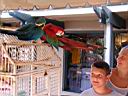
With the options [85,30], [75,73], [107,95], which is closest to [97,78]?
[107,95]

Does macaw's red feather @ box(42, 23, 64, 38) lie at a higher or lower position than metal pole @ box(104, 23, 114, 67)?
higher

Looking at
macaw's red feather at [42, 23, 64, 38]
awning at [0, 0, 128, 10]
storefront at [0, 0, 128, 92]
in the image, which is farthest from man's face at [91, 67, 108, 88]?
awning at [0, 0, 128, 10]

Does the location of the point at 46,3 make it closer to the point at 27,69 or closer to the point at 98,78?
the point at 27,69

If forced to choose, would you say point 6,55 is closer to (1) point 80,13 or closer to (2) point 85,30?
(1) point 80,13

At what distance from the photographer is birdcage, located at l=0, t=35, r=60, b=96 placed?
3250 millimetres

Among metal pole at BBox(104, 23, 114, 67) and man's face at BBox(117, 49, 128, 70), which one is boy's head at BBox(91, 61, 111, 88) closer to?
man's face at BBox(117, 49, 128, 70)

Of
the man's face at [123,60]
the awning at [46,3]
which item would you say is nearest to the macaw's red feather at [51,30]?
the man's face at [123,60]

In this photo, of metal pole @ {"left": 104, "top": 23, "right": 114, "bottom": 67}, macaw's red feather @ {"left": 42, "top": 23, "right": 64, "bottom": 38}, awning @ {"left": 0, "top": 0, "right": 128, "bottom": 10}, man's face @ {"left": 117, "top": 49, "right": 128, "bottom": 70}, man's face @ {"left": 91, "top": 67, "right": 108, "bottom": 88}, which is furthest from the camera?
awning @ {"left": 0, "top": 0, "right": 128, "bottom": 10}

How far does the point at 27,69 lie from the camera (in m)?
3.92

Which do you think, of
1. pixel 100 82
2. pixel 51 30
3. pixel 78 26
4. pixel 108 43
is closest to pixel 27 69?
pixel 51 30

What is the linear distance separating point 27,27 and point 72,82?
542cm

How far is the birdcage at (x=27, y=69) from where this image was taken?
10.7ft

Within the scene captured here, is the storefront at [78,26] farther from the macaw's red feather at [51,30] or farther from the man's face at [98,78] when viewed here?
the man's face at [98,78]

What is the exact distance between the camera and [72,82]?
26.8 ft
